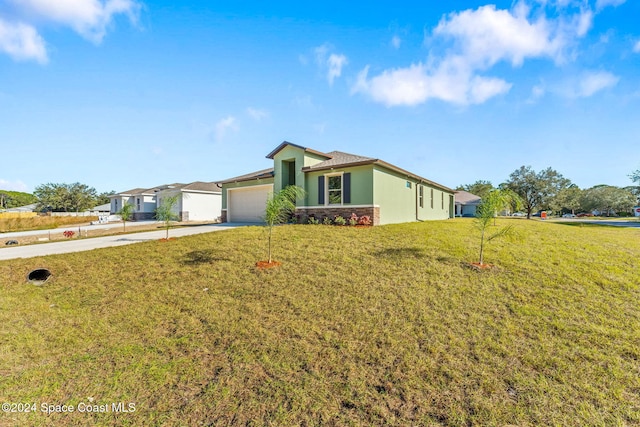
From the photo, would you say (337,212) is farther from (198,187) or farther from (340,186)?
(198,187)

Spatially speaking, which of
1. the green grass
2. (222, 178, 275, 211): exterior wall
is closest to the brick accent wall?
(222, 178, 275, 211): exterior wall

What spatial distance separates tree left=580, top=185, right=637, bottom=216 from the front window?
61.3 m

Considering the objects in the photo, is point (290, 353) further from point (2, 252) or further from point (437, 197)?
point (437, 197)

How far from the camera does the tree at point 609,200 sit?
47.1m

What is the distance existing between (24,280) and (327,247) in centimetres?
806

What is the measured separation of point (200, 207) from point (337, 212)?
1789 cm

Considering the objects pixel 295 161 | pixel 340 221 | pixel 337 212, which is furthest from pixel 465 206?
pixel 340 221

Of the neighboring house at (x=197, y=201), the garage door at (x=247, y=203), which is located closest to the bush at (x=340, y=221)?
the garage door at (x=247, y=203)

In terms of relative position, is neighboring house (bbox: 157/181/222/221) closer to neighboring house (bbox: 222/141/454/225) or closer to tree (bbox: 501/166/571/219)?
neighboring house (bbox: 222/141/454/225)

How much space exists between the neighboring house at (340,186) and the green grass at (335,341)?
5.66m

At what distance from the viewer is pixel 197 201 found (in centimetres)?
2569

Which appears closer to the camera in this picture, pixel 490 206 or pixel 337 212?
pixel 490 206

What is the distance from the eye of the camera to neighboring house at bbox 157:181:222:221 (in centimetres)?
2453

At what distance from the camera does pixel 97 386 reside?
131 inches
